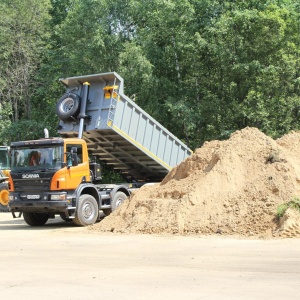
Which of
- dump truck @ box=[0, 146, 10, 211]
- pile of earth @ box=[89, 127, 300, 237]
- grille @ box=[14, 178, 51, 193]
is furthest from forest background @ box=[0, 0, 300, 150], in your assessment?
grille @ box=[14, 178, 51, 193]

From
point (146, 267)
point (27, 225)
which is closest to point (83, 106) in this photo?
point (27, 225)

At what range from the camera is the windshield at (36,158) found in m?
17.0

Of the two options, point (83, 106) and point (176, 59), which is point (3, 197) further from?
point (176, 59)

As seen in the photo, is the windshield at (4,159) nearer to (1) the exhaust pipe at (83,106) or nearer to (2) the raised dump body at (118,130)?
(2) the raised dump body at (118,130)

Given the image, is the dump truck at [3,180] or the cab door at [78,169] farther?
the dump truck at [3,180]

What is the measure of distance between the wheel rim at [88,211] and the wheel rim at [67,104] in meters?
3.17


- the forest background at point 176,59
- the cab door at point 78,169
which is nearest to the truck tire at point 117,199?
the cab door at point 78,169

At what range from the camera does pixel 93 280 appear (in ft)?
29.9

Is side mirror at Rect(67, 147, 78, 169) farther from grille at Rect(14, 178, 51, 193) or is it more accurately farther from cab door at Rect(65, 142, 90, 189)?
grille at Rect(14, 178, 51, 193)

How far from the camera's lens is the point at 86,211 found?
17.4m

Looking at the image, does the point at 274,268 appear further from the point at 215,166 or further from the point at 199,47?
the point at 199,47

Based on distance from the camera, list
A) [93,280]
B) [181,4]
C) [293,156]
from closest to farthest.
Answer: [93,280], [293,156], [181,4]

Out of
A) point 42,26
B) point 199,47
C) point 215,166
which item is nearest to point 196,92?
point 199,47

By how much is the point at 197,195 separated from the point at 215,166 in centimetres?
130
